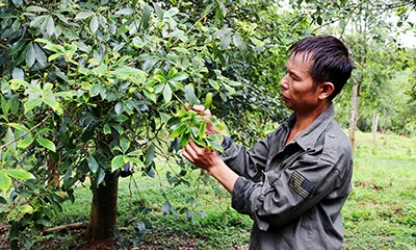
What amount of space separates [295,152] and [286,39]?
1.64 meters

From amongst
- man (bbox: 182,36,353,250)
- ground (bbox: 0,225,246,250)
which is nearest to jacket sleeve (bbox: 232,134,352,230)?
man (bbox: 182,36,353,250)

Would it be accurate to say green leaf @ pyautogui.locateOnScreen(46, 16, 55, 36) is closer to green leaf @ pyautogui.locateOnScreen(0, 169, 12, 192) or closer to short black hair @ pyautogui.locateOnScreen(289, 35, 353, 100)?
green leaf @ pyautogui.locateOnScreen(0, 169, 12, 192)

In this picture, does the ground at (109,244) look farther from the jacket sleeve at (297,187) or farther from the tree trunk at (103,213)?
the jacket sleeve at (297,187)

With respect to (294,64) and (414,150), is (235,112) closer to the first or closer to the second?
(294,64)

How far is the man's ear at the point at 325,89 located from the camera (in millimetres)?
1211

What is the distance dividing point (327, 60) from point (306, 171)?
1.09 feet

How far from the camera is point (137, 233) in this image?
221cm

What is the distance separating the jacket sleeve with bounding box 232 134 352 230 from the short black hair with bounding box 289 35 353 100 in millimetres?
175

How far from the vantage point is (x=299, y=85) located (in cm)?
121

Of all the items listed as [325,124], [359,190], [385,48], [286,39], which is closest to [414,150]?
[359,190]

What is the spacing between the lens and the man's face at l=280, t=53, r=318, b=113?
121cm

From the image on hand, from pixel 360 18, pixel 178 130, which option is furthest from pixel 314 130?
pixel 360 18

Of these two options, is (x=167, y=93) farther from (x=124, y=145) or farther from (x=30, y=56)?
(x=30, y=56)

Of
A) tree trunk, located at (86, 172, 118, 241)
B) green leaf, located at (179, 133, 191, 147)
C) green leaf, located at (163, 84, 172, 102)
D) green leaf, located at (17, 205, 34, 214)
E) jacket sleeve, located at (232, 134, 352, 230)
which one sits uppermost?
green leaf, located at (163, 84, 172, 102)
